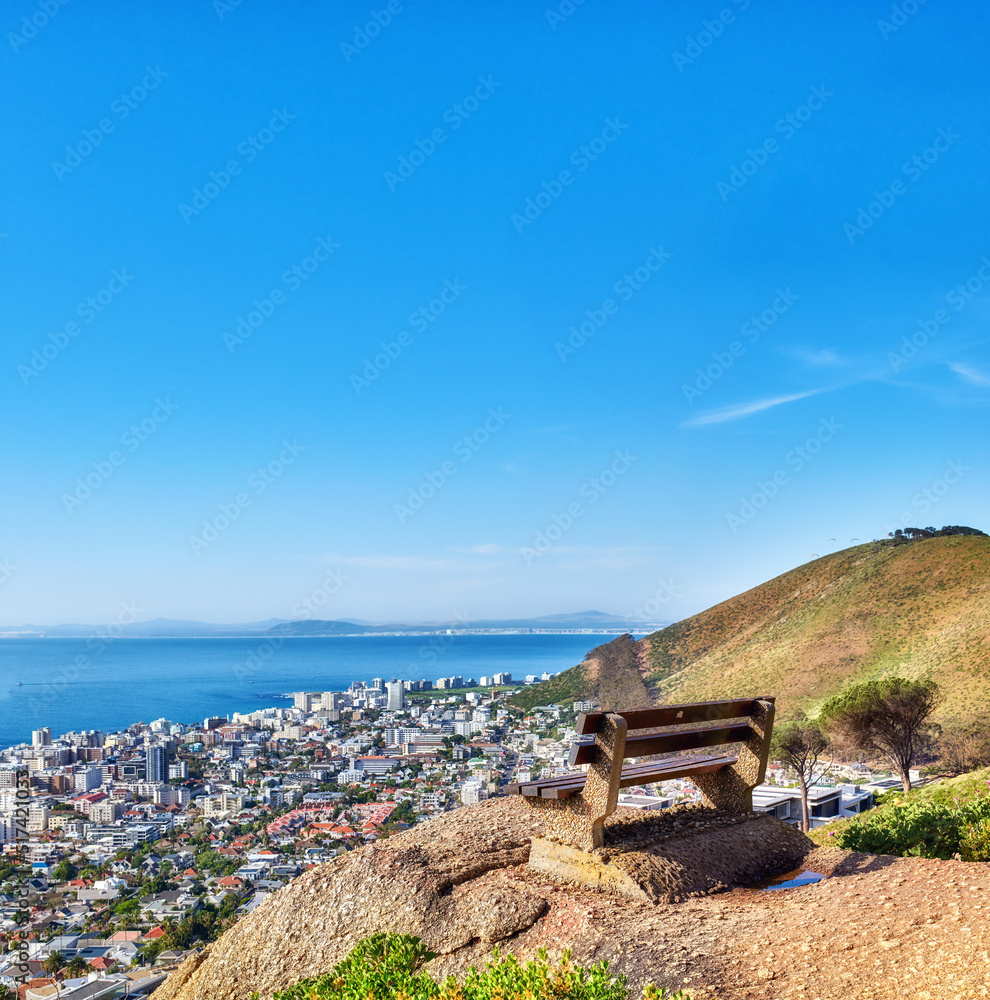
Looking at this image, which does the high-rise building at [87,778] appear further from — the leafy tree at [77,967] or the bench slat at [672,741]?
the bench slat at [672,741]

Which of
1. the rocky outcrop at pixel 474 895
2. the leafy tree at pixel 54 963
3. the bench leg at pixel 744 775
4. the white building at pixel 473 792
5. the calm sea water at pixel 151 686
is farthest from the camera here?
the calm sea water at pixel 151 686

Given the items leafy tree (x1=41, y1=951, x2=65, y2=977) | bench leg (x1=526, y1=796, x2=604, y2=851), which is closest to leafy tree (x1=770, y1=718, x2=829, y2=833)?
bench leg (x1=526, y1=796, x2=604, y2=851)

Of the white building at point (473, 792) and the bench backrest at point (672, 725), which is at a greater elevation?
the bench backrest at point (672, 725)

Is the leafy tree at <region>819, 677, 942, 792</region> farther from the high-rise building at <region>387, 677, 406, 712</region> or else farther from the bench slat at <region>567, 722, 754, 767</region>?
the high-rise building at <region>387, 677, 406, 712</region>

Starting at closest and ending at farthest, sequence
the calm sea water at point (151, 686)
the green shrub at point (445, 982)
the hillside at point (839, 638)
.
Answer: the green shrub at point (445, 982)
the hillside at point (839, 638)
the calm sea water at point (151, 686)

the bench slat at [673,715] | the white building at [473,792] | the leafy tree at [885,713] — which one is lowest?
the white building at [473,792]

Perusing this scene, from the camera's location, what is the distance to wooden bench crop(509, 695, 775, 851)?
5738 mm

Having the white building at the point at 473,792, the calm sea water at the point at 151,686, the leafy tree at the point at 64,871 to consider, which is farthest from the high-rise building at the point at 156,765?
the calm sea water at the point at 151,686

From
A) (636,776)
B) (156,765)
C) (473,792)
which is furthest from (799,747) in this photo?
(156,765)

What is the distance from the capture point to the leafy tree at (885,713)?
18.9 m

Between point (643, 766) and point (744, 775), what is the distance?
1.01 metres

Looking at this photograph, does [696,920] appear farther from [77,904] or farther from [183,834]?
[183,834]

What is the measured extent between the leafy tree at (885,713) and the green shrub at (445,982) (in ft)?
56.1

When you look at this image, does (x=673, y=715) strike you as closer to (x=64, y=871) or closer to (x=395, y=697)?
(x=64, y=871)
